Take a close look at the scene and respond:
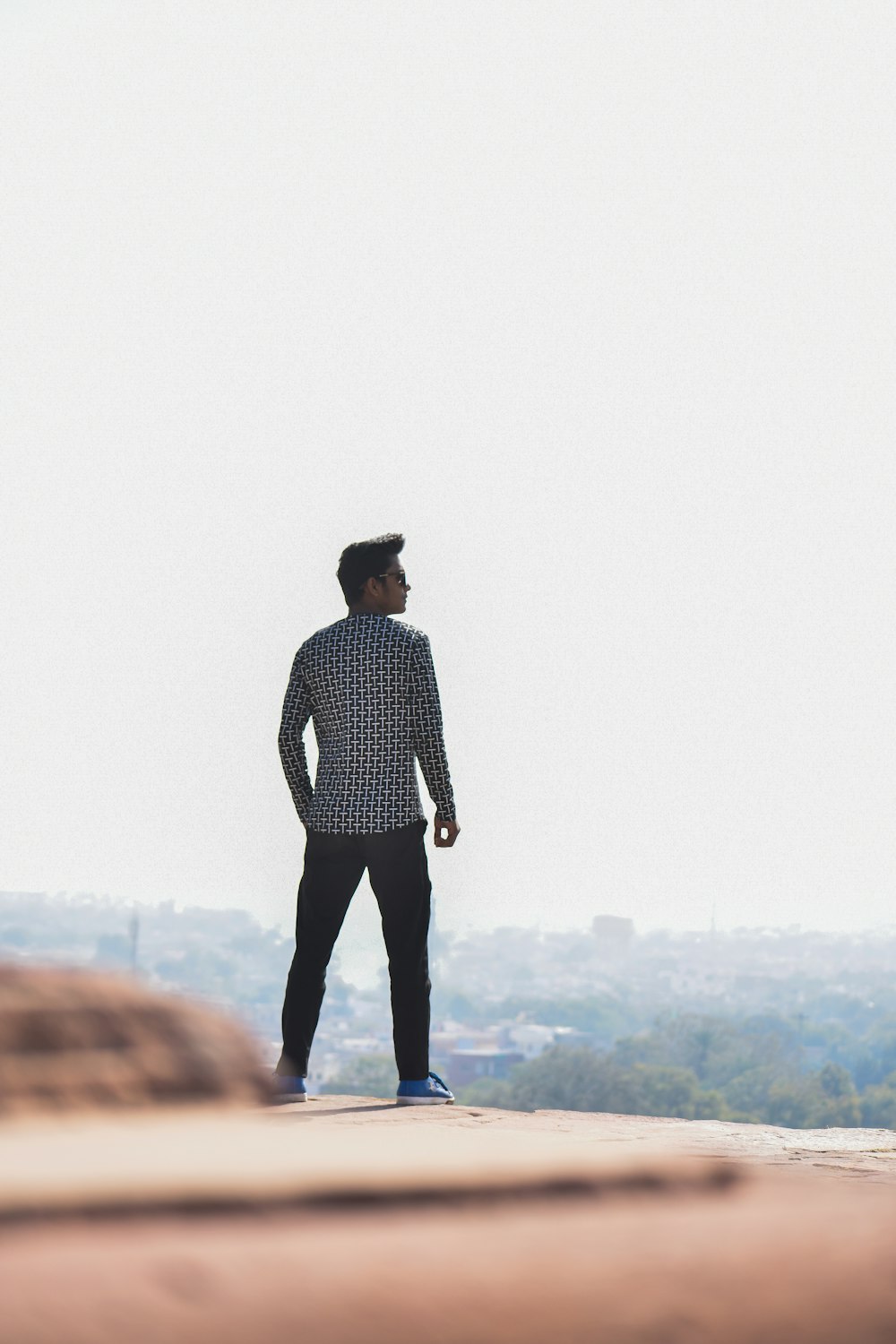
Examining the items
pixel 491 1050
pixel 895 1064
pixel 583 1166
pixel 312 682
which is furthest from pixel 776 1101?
pixel 583 1166

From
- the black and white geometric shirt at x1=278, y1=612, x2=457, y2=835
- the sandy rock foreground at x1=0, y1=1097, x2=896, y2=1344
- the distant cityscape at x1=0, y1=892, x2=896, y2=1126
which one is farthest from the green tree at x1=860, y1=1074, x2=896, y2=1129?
the sandy rock foreground at x1=0, y1=1097, x2=896, y2=1344

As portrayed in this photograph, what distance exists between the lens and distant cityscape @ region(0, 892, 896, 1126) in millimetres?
36253

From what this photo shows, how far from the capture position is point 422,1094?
17.8 feet

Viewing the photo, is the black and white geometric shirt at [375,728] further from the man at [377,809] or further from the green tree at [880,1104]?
the green tree at [880,1104]

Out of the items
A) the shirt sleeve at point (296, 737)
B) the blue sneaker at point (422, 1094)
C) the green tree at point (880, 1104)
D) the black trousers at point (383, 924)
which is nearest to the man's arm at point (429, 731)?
the black trousers at point (383, 924)

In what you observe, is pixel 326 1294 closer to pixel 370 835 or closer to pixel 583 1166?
pixel 583 1166

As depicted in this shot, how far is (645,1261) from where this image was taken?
1.69 ft

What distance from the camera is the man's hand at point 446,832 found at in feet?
17.9

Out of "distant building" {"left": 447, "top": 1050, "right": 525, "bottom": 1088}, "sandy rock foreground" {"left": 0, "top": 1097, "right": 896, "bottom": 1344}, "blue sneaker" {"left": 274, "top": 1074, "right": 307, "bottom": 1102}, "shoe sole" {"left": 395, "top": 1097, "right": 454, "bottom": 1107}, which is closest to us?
"sandy rock foreground" {"left": 0, "top": 1097, "right": 896, "bottom": 1344}

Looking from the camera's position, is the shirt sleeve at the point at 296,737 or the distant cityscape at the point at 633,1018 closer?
the shirt sleeve at the point at 296,737

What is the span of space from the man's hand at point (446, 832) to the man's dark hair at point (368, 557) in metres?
0.78

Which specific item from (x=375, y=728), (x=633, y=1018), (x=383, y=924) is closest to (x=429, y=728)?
(x=375, y=728)

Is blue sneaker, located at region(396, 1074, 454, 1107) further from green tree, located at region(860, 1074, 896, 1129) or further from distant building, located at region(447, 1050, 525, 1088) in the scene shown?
distant building, located at region(447, 1050, 525, 1088)

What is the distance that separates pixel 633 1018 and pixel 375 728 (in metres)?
81.0
